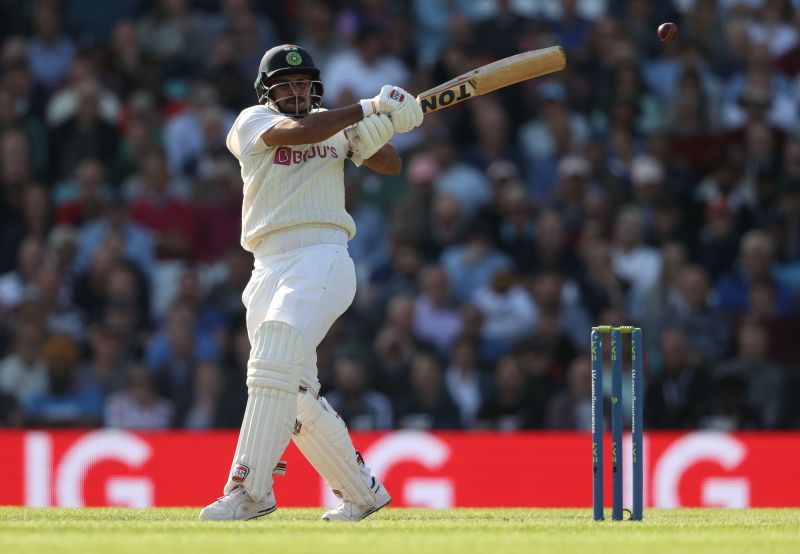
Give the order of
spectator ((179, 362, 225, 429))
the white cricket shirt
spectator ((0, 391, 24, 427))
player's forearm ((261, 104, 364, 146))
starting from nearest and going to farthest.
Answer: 1. player's forearm ((261, 104, 364, 146))
2. the white cricket shirt
3. spectator ((179, 362, 225, 429))
4. spectator ((0, 391, 24, 427))

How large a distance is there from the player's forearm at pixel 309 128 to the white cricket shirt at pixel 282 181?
64 millimetres

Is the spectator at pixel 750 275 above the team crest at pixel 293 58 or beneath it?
above

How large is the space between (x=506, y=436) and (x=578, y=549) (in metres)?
4.10

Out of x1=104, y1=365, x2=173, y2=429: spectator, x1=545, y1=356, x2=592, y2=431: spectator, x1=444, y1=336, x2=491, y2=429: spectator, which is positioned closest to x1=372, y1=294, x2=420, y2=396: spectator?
x1=444, y1=336, x2=491, y2=429: spectator

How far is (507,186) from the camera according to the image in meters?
11.6

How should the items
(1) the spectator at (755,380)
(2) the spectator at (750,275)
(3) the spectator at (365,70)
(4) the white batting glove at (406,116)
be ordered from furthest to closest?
(3) the spectator at (365,70) < (2) the spectator at (750,275) < (1) the spectator at (755,380) < (4) the white batting glove at (406,116)

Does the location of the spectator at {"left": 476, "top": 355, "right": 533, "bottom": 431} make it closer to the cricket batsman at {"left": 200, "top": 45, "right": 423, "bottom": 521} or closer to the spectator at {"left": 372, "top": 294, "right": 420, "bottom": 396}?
the spectator at {"left": 372, "top": 294, "right": 420, "bottom": 396}

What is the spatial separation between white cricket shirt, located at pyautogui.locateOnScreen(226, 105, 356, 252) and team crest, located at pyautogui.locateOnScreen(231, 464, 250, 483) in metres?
0.94

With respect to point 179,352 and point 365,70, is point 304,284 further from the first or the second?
point 365,70

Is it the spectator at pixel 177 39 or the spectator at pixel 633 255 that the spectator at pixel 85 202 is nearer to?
the spectator at pixel 177 39

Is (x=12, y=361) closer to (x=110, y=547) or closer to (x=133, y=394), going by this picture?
(x=133, y=394)

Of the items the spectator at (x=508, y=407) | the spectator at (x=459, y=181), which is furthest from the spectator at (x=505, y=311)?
the spectator at (x=459, y=181)

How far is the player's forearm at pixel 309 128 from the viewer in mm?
6191

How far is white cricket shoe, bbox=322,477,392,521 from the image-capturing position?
6.48 meters
